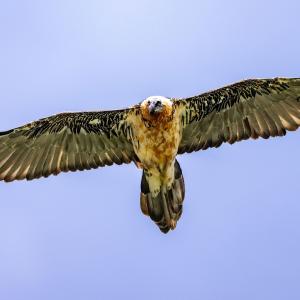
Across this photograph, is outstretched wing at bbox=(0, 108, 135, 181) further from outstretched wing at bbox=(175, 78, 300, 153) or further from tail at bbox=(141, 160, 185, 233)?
outstretched wing at bbox=(175, 78, 300, 153)

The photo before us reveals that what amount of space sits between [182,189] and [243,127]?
177cm

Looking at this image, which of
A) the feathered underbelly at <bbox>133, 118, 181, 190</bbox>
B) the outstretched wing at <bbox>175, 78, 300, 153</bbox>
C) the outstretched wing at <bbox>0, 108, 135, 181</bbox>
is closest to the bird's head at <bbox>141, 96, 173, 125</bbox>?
the feathered underbelly at <bbox>133, 118, 181, 190</bbox>

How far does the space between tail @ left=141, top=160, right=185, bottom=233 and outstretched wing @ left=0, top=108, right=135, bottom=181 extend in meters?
0.99

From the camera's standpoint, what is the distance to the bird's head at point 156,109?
1841 cm

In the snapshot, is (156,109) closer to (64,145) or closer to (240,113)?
(240,113)

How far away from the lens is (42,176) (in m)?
20.2

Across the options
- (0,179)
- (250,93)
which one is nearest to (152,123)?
(250,93)

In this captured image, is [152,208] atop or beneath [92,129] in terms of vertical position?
beneath

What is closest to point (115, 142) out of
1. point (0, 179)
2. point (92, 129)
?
point (92, 129)

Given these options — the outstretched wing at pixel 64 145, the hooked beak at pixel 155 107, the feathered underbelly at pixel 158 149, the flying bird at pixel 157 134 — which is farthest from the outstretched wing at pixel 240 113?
the outstretched wing at pixel 64 145

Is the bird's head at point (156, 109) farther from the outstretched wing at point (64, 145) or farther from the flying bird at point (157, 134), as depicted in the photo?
the outstretched wing at point (64, 145)

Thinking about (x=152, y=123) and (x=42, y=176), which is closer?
(x=152, y=123)

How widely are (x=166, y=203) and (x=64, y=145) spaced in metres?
2.45

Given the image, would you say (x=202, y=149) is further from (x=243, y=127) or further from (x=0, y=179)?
(x=0, y=179)
